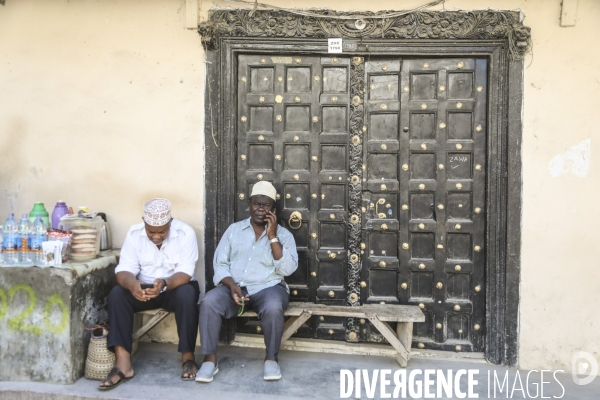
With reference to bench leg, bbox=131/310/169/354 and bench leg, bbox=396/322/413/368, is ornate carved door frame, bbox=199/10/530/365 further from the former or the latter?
bench leg, bbox=396/322/413/368

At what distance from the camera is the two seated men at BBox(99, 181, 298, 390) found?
3184mm

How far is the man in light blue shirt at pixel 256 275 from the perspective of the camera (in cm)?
320

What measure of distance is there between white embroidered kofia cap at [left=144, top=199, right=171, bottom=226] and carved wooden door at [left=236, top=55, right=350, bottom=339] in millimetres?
726

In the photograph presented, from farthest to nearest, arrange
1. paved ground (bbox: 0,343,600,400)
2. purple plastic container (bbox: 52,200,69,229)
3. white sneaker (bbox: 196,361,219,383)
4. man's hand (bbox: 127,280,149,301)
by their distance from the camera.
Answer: purple plastic container (bbox: 52,200,69,229), man's hand (bbox: 127,280,149,301), white sneaker (bbox: 196,361,219,383), paved ground (bbox: 0,343,600,400)

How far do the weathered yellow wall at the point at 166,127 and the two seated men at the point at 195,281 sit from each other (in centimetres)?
45

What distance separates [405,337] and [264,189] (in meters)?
1.65

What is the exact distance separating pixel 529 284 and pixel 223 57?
3218 millimetres

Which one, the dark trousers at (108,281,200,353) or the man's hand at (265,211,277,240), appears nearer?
the dark trousers at (108,281,200,353)

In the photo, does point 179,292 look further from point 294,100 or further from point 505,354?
point 505,354

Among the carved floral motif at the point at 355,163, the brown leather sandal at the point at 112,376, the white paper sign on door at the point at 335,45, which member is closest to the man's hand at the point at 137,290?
the brown leather sandal at the point at 112,376

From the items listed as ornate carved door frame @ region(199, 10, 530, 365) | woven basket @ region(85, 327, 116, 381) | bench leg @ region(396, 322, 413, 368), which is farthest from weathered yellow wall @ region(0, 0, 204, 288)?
bench leg @ region(396, 322, 413, 368)

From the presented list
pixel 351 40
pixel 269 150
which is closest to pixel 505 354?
pixel 269 150

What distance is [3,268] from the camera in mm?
3119

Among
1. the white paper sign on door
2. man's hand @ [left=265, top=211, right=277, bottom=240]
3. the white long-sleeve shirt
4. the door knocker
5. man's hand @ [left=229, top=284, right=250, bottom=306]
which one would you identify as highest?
the white paper sign on door
